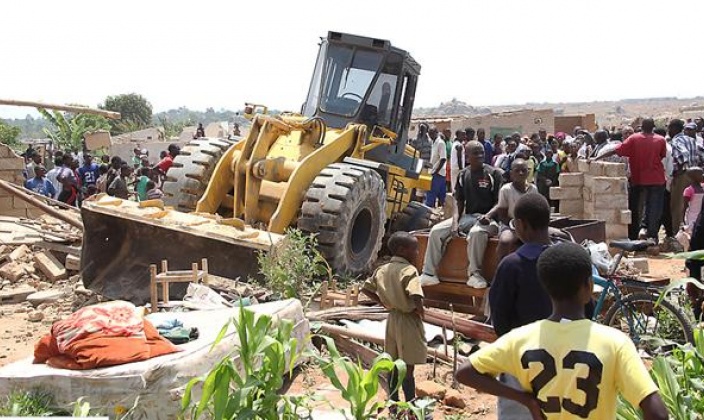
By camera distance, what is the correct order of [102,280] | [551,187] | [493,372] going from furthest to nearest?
1. [551,187]
2. [102,280]
3. [493,372]

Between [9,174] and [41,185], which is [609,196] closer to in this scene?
[41,185]

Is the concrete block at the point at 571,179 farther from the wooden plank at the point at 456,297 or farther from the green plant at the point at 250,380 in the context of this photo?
the green plant at the point at 250,380

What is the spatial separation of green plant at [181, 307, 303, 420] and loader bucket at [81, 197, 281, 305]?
4370mm

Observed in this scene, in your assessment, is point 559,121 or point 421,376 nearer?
point 421,376

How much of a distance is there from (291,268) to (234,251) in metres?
0.98

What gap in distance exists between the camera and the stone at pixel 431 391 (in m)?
6.22

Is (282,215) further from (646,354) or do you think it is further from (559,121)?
(559,121)

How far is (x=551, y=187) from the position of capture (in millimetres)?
13109

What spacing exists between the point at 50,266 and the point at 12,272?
22.8 inches

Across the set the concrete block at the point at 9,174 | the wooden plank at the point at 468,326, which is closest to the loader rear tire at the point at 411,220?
the wooden plank at the point at 468,326

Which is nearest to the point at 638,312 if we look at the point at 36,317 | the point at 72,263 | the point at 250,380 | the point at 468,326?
the point at 468,326

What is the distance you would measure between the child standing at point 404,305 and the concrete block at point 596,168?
7.36m

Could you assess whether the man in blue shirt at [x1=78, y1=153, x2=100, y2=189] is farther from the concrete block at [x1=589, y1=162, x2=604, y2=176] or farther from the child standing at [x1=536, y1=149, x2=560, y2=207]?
the concrete block at [x1=589, y1=162, x2=604, y2=176]

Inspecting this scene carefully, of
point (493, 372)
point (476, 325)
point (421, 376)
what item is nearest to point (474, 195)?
point (476, 325)
